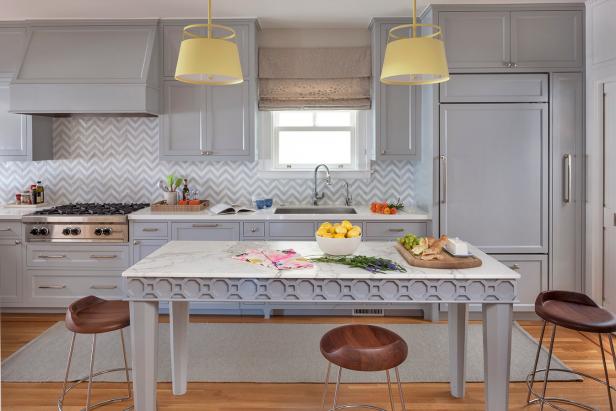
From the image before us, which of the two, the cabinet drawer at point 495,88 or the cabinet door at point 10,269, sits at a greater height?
the cabinet drawer at point 495,88

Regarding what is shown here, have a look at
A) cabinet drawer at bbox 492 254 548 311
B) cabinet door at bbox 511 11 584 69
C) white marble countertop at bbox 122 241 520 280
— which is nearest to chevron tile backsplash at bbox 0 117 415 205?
cabinet drawer at bbox 492 254 548 311

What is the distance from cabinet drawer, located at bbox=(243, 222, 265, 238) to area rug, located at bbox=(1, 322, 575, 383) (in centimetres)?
78

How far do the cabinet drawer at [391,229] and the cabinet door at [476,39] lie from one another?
1398mm

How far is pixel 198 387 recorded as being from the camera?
10.3ft

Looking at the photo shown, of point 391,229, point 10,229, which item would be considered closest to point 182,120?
point 10,229

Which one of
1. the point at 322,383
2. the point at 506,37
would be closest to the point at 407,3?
the point at 506,37

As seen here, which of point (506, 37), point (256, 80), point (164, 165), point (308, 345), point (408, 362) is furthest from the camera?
point (164, 165)

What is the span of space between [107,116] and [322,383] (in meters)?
3.43

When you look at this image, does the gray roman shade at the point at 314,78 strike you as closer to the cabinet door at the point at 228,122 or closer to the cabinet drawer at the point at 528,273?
the cabinet door at the point at 228,122

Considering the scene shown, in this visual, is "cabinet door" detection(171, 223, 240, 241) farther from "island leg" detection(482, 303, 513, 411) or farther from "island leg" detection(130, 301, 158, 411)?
"island leg" detection(482, 303, 513, 411)

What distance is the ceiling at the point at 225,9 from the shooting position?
4238mm

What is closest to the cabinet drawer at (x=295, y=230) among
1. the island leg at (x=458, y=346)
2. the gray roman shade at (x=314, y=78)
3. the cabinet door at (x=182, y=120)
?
the cabinet door at (x=182, y=120)

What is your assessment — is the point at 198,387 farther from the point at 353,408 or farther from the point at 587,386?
the point at 587,386

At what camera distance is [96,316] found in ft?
8.74
